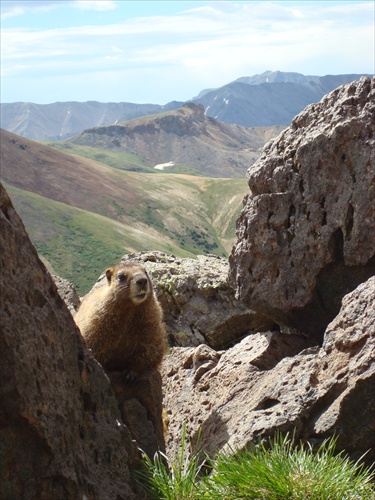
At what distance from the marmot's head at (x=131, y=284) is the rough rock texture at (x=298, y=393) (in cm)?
184

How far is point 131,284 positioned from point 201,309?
356 centimetres

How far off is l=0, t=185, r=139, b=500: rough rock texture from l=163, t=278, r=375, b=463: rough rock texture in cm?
186

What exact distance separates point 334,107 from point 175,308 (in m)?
5.38

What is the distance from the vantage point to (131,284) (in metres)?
Answer: 10.7

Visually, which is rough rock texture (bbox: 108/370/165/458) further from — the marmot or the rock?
the rock

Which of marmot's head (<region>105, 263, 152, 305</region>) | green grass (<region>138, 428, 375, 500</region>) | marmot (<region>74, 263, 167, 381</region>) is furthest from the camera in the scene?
marmot's head (<region>105, 263, 152, 305</region>)

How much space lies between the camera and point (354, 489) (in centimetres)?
677

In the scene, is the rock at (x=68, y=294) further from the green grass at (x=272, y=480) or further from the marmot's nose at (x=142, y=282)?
the green grass at (x=272, y=480)

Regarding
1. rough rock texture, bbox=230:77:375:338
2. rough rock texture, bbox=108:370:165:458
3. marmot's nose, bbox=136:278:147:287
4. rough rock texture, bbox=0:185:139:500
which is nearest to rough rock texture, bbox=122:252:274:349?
rough rock texture, bbox=230:77:375:338

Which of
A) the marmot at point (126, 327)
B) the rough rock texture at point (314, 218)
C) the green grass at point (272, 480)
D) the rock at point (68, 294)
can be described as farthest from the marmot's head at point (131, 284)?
the green grass at point (272, 480)

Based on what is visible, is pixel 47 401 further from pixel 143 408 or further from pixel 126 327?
pixel 126 327

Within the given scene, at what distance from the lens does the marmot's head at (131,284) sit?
10547 mm

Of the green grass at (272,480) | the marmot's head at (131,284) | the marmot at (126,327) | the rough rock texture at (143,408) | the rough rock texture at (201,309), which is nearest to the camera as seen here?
the green grass at (272,480)

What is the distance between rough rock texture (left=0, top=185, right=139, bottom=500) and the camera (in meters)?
6.02
